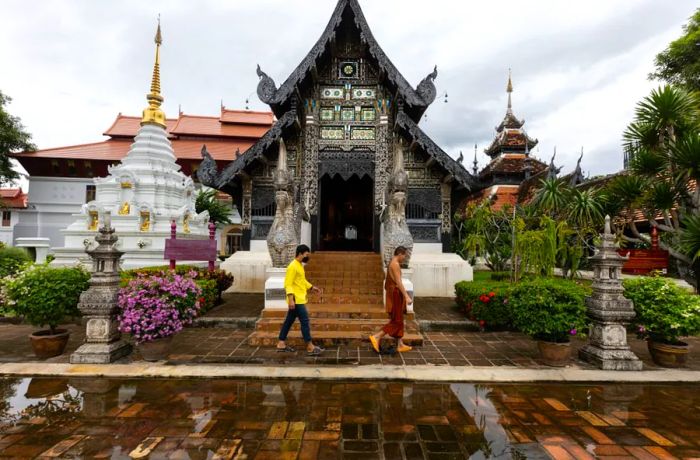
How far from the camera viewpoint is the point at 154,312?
15.3 ft

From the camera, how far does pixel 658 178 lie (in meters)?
8.35

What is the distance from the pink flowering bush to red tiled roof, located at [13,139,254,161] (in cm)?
2035

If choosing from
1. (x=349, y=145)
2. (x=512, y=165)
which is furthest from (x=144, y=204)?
(x=512, y=165)

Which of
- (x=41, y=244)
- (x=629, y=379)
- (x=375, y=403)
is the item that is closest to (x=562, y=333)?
(x=629, y=379)

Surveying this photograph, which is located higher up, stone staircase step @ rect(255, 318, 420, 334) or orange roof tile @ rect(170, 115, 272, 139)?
orange roof tile @ rect(170, 115, 272, 139)

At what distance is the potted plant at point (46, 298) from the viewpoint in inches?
185

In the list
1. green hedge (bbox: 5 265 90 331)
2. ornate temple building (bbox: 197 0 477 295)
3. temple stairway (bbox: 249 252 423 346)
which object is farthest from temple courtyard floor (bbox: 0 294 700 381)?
ornate temple building (bbox: 197 0 477 295)

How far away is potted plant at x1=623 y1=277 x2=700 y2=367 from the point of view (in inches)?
178

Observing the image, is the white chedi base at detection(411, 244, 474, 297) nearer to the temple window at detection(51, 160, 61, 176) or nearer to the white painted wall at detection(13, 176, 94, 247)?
the white painted wall at detection(13, 176, 94, 247)

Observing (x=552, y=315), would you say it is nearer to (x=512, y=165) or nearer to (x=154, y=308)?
(x=154, y=308)

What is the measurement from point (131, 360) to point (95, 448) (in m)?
2.27

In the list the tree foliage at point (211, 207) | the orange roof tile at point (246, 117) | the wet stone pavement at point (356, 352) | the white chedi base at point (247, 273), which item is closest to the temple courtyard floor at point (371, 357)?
the wet stone pavement at point (356, 352)

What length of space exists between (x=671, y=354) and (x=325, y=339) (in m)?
5.06

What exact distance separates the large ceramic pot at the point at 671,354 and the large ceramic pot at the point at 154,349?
7201mm
